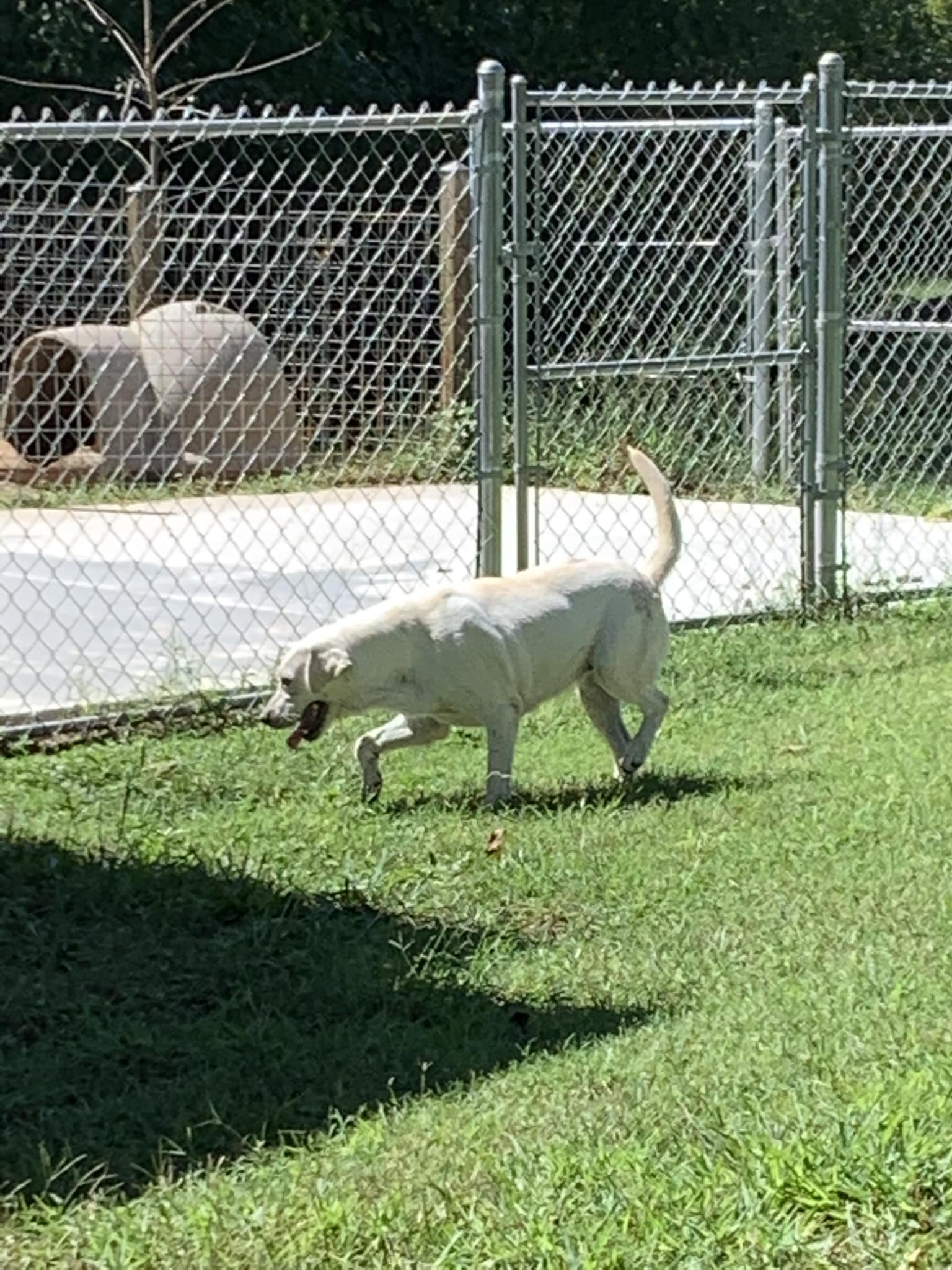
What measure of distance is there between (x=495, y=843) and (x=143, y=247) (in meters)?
8.59

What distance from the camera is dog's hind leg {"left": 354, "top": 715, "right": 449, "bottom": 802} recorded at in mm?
6422

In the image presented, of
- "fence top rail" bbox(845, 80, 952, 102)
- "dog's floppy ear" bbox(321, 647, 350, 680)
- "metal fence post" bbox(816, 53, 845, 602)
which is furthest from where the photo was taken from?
"fence top rail" bbox(845, 80, 952, 102)

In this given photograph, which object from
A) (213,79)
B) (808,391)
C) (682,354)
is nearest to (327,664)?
(808,391)

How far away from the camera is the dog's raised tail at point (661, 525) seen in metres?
6.86

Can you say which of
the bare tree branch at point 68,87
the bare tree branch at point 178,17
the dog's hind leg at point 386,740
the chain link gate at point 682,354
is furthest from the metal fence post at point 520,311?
the bare tree branch at point 178,17

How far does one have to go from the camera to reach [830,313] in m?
9.31

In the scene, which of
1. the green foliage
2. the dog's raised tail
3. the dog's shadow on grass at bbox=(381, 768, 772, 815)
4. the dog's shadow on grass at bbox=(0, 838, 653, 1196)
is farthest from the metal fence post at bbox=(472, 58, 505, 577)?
the green foliage

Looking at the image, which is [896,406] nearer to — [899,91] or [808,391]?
[899,91]

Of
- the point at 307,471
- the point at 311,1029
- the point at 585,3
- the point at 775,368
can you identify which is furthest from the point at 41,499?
the point at 585,3

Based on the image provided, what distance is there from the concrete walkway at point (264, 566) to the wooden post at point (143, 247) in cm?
111

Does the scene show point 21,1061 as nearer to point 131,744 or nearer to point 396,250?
point 131,744

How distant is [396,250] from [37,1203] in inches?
470

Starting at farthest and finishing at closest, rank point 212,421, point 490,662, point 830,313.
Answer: point 212,421 < point 830,313 < point 490,662

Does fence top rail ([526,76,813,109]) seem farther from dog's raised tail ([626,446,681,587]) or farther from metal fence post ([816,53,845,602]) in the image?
dog's raised tail ([626,446,681,587])
